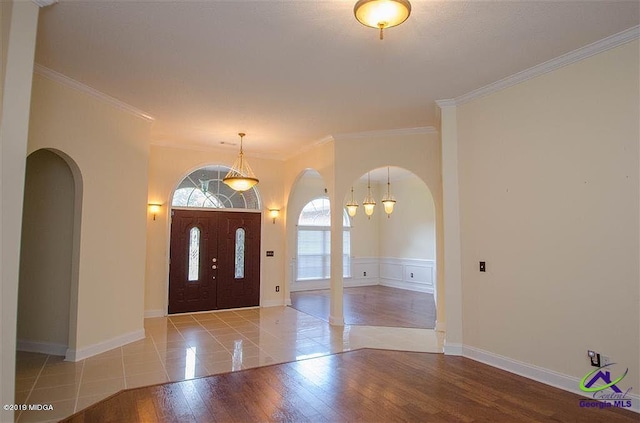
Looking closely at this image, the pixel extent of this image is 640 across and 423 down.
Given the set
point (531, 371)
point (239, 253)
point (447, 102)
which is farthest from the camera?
point (239, 253)

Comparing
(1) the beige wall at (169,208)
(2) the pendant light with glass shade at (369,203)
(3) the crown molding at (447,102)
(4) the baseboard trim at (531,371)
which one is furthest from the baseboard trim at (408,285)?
(3) the crown molding at (447,102)

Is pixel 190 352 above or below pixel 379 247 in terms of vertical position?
below

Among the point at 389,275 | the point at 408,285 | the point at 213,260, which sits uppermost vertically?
the point at 213,260

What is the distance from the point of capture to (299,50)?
3.39 metres

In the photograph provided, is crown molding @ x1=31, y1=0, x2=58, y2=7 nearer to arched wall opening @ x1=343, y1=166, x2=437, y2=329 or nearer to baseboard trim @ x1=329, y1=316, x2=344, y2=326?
baseboard trim @ x1=329, y1=316, x2=344, y2=326

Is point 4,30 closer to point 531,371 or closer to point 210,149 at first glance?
point 210,149

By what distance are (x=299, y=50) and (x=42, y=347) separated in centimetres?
457

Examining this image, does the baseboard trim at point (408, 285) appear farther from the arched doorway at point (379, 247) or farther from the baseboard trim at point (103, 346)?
the baseboard trim at point (103, 346)

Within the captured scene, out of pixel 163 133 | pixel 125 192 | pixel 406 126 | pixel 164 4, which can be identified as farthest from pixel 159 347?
pixel 406 126

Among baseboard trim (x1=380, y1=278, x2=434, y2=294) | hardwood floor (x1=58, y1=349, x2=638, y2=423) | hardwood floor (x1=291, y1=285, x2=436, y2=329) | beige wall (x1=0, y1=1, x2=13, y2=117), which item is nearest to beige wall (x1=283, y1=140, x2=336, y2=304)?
hardwood floor (x1=291, y1=285, x2=436, y2=329)

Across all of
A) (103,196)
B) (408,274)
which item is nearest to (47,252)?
(103,196)

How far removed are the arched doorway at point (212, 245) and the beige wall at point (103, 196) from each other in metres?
1.60

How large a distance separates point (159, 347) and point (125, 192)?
2.09m

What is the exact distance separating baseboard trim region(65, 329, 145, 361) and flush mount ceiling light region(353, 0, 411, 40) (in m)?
4.53
